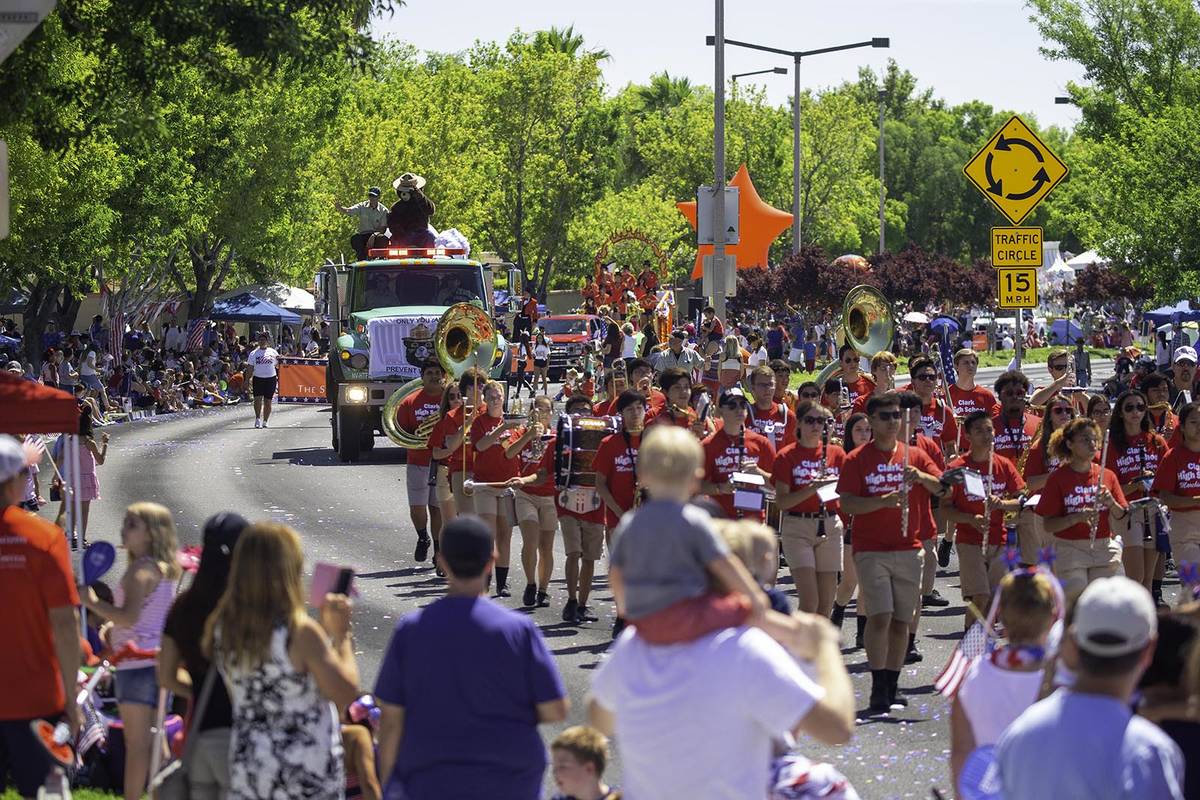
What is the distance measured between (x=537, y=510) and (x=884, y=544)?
422cm

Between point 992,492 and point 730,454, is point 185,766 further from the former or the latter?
point 992,492

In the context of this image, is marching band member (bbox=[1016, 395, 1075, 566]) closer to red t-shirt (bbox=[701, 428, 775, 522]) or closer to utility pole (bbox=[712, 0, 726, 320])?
red t-shirt (bbox=[701, 428, 775, 522])

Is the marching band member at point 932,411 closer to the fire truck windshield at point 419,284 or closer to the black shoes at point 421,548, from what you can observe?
the black shoes at point 421,548

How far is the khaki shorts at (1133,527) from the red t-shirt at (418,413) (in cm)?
600

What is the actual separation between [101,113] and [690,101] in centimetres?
7300

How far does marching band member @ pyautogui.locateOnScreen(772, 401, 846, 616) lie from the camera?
38.8 ft

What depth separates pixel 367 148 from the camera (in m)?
61.2

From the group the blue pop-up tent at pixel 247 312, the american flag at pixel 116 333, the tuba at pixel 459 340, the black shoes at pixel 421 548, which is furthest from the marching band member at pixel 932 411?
the blue pop-up tent at pixel 247 312

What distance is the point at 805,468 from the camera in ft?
39.0

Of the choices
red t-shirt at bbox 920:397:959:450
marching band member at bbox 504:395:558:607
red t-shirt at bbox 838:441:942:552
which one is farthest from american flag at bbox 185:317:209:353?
red t-shirt at bbox 838:441:942:552

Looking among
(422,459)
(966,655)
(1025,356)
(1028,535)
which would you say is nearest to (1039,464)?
(1028,535)

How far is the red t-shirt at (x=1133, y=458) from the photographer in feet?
44.3

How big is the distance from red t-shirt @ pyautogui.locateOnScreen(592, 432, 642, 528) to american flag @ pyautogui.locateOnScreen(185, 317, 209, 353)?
38.7 m

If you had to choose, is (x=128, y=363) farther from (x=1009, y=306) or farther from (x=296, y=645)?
(x=296, y=645)
